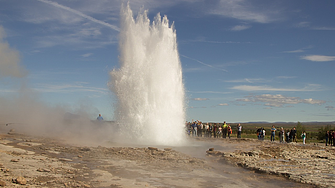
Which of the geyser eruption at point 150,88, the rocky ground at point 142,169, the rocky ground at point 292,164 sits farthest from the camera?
the geyser eruption at point 150,88

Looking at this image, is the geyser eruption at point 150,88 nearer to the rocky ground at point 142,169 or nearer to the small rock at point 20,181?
the rocky ground at point 142,169

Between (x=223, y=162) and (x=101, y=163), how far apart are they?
15.9 ft

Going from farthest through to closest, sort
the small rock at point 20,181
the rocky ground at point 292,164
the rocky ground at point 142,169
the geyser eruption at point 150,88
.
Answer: the geyser eruption at point 150,88, the rocky ground at point 292,164, the rocky ground at point 142,169, the small rock at point 20,181

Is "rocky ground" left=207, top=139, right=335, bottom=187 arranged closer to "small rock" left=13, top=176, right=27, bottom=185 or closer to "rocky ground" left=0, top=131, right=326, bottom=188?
"rocky ground" left=0, top=131, right=326, bottom=188

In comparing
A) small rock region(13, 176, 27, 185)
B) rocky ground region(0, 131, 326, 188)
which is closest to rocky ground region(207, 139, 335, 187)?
rocky ground region(0, 131, 326, 188)

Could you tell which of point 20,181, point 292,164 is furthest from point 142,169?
point 292,164

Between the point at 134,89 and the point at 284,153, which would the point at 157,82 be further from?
the point at 284,153

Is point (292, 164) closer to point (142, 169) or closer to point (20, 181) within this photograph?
point (142, 169)

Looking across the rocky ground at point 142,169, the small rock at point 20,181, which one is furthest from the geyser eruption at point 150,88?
the small rock at point 20,181

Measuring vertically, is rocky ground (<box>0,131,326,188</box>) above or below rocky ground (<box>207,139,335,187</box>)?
below

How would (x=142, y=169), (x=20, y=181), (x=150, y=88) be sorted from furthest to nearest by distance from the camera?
(x=150, y=88), (x=142, y=169), (x=20, y=181)

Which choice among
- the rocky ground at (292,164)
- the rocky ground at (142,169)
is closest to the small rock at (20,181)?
the rocky ground at (142,169)

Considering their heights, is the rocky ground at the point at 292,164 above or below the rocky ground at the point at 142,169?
above

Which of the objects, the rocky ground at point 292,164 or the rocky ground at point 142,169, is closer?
the rocky ground at point 142,169
